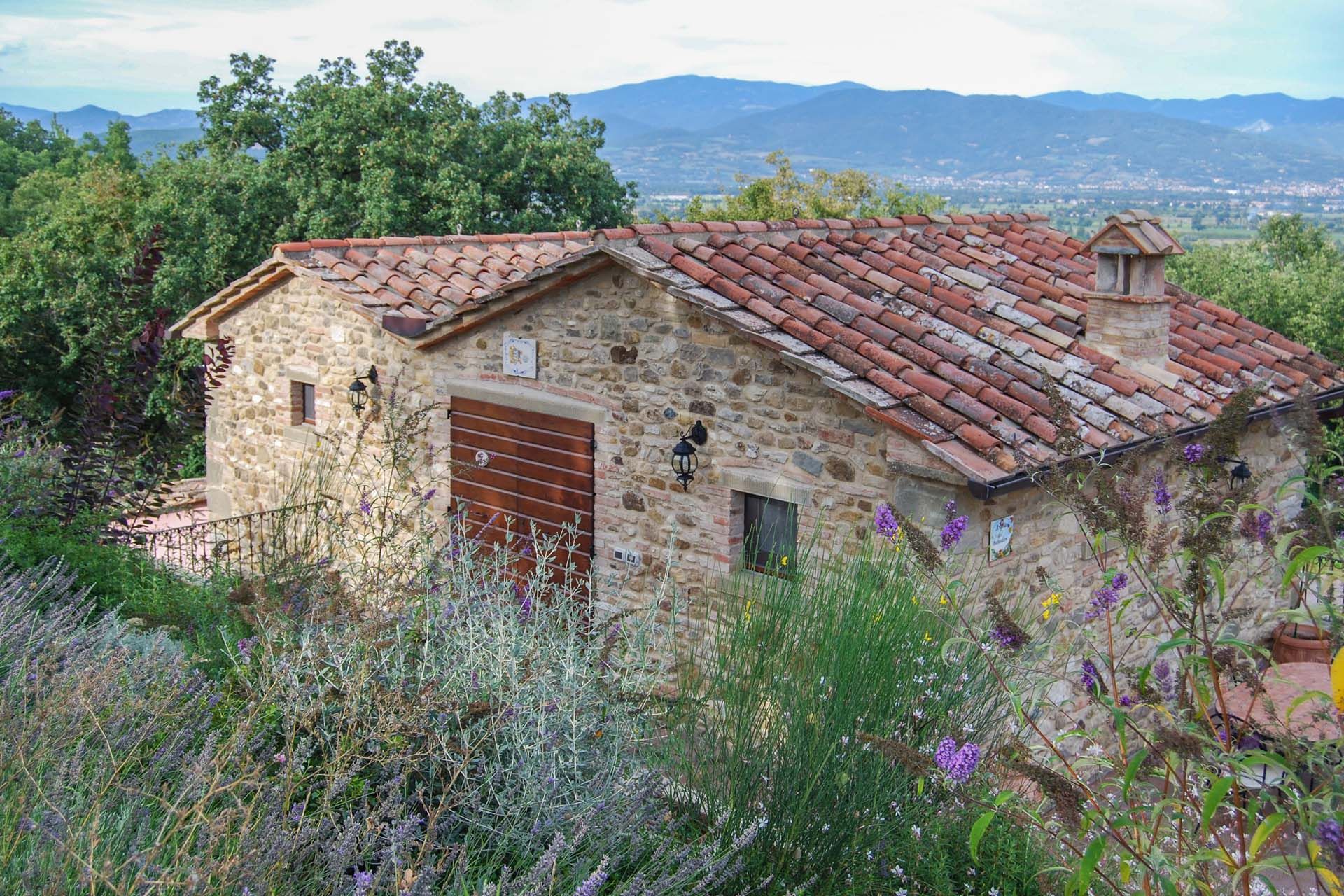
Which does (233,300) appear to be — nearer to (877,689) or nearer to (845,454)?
(845,454)

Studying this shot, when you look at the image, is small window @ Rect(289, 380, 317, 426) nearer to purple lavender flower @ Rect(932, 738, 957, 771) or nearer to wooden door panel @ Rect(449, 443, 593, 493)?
wooden door panel @ Rect(449, 443, 593, 493)

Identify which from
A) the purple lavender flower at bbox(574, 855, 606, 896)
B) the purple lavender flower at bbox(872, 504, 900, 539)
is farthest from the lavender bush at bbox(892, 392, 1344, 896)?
the purple lavender flower at bbox(872, 504, 900, 539)

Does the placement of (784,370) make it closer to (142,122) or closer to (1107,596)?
(1107,596)

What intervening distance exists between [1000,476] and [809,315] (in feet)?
6.73

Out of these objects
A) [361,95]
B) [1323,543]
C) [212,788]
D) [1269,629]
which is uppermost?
[361,95]

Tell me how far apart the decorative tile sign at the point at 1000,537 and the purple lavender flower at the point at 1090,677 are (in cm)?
395

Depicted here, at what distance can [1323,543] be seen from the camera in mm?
2527

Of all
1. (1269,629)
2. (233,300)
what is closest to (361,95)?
(233,300)

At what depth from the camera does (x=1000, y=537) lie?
7.12m

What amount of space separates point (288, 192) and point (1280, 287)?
18.9 m

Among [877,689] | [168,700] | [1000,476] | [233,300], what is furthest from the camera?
[233,300]

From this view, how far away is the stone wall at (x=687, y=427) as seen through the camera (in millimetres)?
7328

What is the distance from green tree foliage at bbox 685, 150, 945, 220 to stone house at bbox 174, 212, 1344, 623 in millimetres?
18028

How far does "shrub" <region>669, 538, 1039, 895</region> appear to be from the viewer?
12.3ft
